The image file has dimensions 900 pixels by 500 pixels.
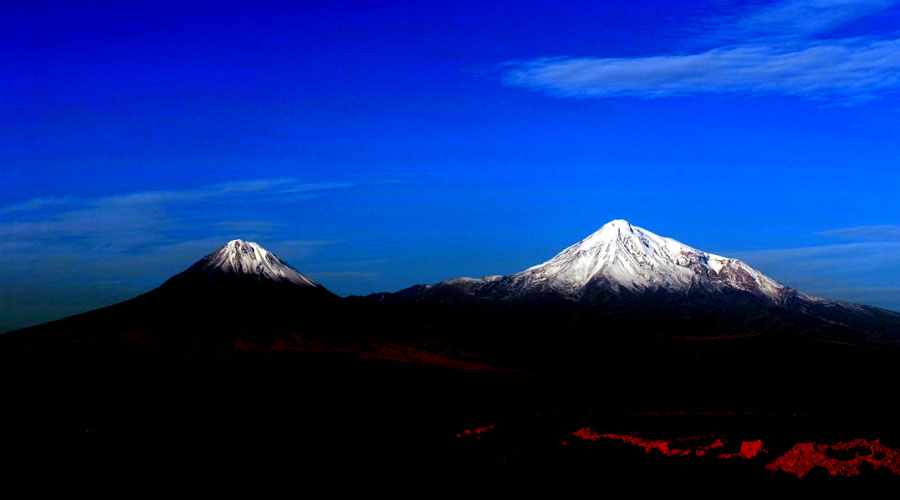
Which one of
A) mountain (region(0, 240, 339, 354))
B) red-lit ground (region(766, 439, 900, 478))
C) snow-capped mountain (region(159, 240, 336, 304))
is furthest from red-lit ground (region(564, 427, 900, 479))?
snow-capped mountain (region(159, 240, 336, 304))

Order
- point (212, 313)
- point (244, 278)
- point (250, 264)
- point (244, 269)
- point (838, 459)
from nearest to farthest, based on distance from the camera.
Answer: point (838, 459)
point (212, 313)
point (244, 278)
point (244, 269)
point (250, 264)

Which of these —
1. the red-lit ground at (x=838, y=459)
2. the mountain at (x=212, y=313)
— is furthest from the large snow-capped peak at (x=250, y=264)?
the red-lit ground at (x=838, y=459)

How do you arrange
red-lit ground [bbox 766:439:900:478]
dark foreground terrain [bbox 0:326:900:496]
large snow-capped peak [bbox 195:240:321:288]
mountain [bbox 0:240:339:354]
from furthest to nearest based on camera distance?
large snow-capped peak [bbox 195:240:321:288], mountain [bbox 0:240:339:354], dark foreground terrain [bbox 0:326:900:496], red-lit ground [bbox 766:439:900:478]

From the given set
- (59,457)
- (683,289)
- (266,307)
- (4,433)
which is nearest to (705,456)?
(59,457)

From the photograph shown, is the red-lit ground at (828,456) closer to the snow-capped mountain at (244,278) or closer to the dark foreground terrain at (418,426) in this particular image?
the dark foreground terrain at (418,426)

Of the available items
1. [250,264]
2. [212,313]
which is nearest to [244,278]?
[250,264]

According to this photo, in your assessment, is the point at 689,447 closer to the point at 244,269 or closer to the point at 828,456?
the point at 828,456

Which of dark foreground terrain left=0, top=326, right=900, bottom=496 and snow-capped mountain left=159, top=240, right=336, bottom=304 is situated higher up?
snow-capped mountain left=159, top=240, right=336, bottom=304

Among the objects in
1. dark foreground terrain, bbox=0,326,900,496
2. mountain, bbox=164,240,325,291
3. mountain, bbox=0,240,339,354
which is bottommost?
dark foreground terrain, bbox=0,326,900,496

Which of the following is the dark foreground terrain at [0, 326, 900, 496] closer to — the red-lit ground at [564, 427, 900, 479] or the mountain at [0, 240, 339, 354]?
the red-lit ground at [564, 427, 900, 479]
